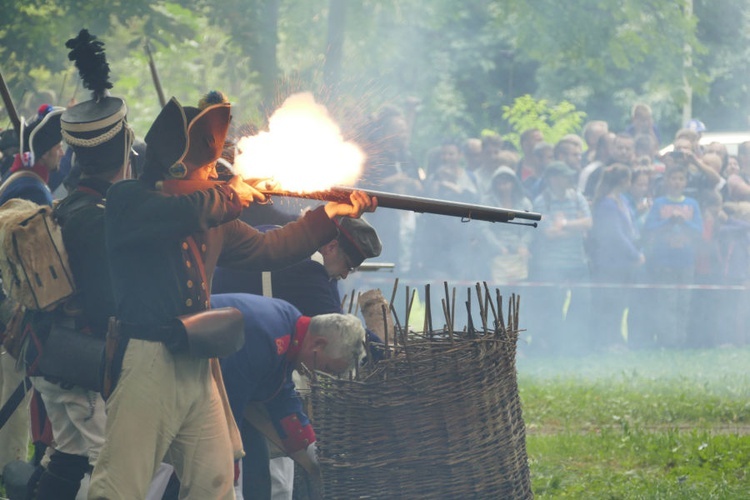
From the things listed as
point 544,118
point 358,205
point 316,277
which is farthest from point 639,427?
point 544,118

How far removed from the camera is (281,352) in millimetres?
5695

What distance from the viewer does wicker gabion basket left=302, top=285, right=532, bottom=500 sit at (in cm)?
540

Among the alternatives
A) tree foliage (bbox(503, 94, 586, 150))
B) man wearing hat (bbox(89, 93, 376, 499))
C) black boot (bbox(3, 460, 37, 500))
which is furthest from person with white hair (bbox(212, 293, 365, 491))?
tree foliage (bbox(503, 94, 586, 150))

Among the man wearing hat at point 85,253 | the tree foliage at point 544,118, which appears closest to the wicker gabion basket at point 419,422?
the man wearing hat at point 85,253

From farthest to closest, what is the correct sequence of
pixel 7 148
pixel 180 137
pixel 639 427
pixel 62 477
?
pixel 639 427, pixel 7 148, pixel 62 477, pixel 180 137

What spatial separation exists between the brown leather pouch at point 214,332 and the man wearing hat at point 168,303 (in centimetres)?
4

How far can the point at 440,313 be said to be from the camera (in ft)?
49.9

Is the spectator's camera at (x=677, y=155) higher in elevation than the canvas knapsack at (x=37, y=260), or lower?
higher

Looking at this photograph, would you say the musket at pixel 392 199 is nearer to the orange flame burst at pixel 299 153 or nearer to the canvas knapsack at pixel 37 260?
the orange flame burst at pixel 299 153

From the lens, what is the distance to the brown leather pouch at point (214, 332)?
4.85m

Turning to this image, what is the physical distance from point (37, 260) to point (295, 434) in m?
1.44

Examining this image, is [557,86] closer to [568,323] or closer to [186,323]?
[568,323]

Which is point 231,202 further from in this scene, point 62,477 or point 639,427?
point 639,427

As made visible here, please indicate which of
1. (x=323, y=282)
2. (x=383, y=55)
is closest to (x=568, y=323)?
(x=383, y=55)
